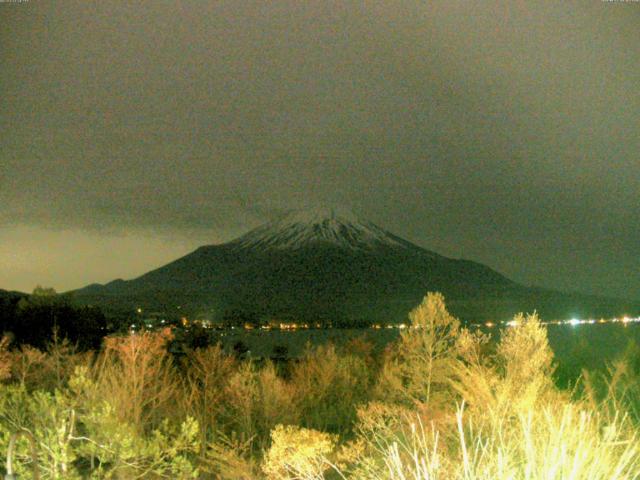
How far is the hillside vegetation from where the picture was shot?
4.33 metres

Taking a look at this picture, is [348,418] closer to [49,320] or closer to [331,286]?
[49,320]

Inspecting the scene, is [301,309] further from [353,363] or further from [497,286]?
[353,363]

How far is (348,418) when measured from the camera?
740 inches

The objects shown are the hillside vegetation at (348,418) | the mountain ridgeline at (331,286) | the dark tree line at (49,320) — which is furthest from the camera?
the mountain ridgeline at (331,286)

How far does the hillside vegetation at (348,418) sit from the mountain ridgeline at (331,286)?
68033 mm

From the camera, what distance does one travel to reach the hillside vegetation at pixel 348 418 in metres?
4.33

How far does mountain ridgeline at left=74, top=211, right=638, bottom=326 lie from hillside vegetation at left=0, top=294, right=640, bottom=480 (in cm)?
6803

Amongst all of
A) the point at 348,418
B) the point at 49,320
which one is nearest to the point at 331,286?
the point at 49,320

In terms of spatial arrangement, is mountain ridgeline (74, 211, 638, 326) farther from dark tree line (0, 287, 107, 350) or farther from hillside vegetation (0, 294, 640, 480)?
hillside vegetation (0, 294, 640, 480)

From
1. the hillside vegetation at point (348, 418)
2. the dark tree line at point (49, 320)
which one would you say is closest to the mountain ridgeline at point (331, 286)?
the dark tree line at point (49, 320)

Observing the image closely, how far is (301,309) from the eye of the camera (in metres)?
104

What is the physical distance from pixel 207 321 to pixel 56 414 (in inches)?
3043

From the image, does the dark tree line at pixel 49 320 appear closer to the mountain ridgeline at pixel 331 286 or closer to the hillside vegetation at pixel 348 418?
the hillside vegetation at pixel 348 418

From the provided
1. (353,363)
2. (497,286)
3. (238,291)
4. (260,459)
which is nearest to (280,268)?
(238,291)
